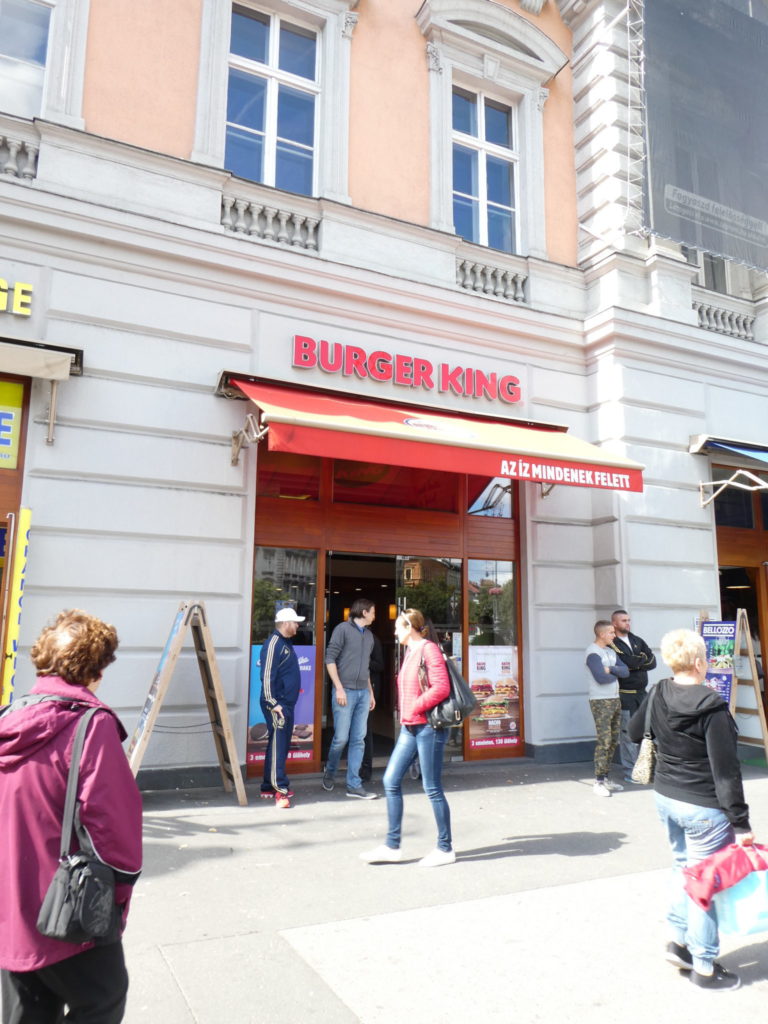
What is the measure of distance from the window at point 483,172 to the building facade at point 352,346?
0.04 metres

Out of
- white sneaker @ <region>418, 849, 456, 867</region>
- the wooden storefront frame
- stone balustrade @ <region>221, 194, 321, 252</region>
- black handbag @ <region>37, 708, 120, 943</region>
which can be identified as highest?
stone balustrade @ <region>221, 194, 321, 252</region>

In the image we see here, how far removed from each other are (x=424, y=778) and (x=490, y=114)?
871 centimetres

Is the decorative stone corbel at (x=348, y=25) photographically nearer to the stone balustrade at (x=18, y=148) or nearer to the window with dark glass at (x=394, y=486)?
the stone balustrade at (x=18, y=148)

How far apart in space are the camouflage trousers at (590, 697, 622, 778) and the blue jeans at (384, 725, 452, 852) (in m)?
2.82

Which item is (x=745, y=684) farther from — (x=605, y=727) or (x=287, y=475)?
(x=287, y=475)

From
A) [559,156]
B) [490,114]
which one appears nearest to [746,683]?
[559,156]

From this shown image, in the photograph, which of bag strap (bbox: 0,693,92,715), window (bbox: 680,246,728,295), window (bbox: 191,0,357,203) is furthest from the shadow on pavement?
window (bbox: 680,246,728,295)

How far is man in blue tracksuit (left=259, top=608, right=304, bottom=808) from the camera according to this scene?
21.0 feet

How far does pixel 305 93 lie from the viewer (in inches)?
338

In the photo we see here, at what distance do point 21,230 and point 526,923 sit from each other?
6.67 metres

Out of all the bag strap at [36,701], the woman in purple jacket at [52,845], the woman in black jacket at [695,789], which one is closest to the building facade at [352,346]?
the woman in black jacket at [695,789]

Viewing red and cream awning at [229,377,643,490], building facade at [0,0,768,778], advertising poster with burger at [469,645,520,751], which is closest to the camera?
red and cream awning at [229,377,643,490]

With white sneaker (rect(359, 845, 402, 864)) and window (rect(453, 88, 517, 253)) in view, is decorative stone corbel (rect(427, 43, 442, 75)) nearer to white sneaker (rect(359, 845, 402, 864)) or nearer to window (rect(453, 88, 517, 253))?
window (rect(453, 88, 517, 253))

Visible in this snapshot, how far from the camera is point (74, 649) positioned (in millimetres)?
2324
